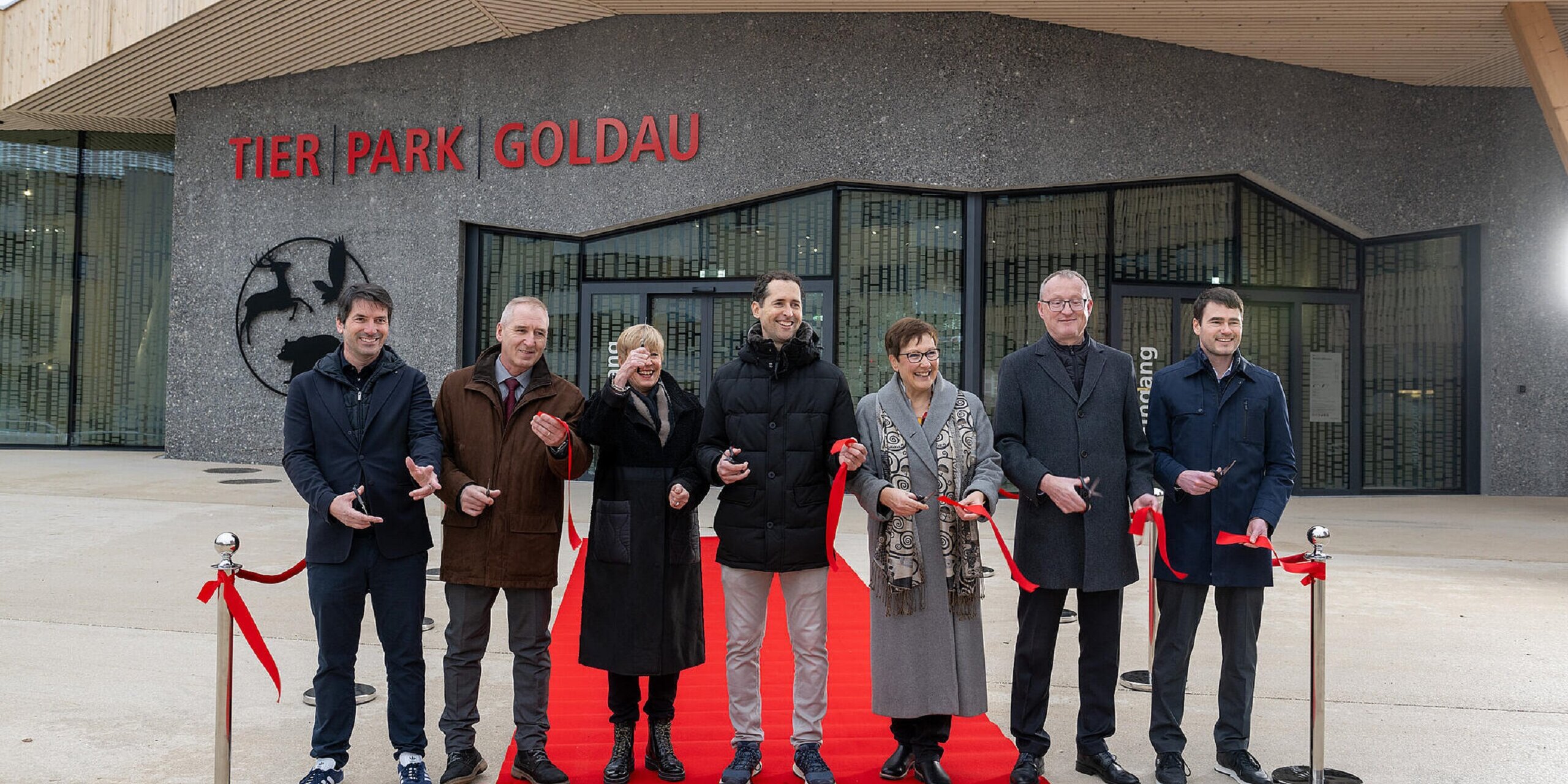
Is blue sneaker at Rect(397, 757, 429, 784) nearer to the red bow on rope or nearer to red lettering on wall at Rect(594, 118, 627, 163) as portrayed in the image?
the red bow on rope

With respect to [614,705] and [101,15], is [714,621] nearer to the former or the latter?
[614,705]

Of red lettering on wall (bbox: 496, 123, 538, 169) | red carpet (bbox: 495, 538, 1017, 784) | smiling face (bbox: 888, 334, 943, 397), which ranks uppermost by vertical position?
red lettering on wall (bbox: 496, 123, 538, 169)

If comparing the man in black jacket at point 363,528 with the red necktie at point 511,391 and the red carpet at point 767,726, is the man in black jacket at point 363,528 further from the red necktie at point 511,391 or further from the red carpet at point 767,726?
the red carpet at point 767,726

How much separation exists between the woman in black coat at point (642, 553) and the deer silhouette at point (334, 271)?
9.77 metres

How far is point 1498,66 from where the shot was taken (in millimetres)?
10930

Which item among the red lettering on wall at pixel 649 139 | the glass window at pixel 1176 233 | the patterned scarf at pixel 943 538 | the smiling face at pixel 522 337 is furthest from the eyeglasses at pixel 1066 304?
the red lettering on wall at pixel 649 139

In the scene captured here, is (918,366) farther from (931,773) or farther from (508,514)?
(508,514)

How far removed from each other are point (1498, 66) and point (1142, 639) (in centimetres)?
907

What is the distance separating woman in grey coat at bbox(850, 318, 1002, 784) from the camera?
3.54m

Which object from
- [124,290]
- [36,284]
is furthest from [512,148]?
[36,284]

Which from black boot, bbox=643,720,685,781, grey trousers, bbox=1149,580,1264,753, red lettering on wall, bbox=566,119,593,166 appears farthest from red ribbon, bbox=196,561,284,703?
red lettering on wall, bbox=566,119,593,166

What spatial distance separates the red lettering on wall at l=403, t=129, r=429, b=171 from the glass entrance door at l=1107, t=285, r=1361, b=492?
A: 328 inches

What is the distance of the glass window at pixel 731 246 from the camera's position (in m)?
11.5

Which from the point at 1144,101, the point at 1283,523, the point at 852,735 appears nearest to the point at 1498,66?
the point at 1144,101
